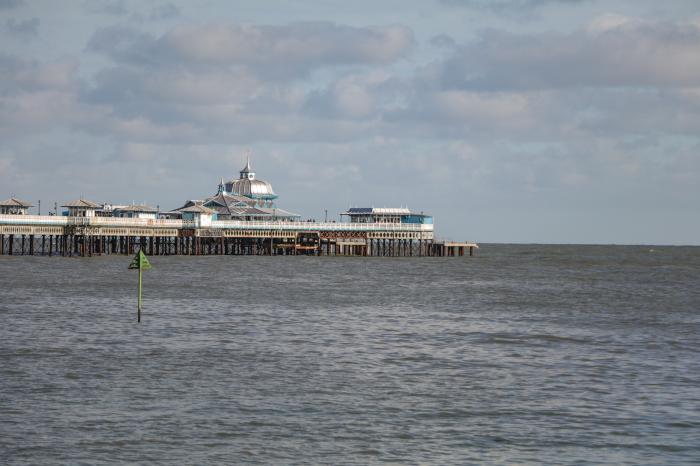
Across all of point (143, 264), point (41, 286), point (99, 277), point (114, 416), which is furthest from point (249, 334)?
point (99, 277)

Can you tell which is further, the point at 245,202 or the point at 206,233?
the point at 245,202

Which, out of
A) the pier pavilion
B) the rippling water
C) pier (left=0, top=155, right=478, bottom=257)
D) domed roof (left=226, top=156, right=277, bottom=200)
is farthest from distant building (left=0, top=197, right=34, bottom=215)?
the rippling water

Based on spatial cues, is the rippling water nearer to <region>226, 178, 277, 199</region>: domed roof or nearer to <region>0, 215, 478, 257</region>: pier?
<region>0, 215, 478, 257</region>: pier

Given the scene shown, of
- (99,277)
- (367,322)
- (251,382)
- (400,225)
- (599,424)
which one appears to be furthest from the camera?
(400,225)

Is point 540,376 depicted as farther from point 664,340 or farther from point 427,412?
point 664,340

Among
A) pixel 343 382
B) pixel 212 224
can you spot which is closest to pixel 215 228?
pixel 212 224

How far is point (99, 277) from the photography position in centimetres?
7244

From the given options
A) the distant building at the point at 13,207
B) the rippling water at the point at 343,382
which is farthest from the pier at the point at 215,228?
the rippling water at the point at 343,382

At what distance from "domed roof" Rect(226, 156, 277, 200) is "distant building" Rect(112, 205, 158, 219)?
2417 centimetres

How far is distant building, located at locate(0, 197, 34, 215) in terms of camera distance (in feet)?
361

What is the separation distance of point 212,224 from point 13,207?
22.9 meters

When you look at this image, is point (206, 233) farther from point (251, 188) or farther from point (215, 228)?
point (251, 188)

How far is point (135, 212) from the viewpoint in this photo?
122m

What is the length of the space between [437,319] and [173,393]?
70.4 ft
